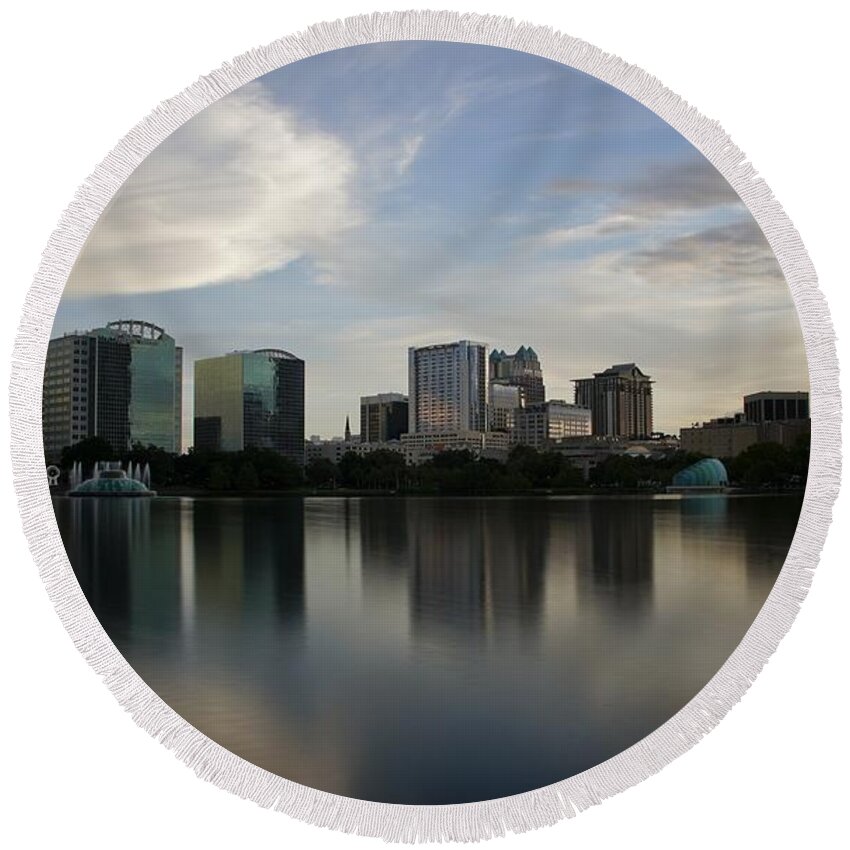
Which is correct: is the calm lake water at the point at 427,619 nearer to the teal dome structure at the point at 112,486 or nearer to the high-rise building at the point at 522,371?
the teal dome structure at the point at 112,486

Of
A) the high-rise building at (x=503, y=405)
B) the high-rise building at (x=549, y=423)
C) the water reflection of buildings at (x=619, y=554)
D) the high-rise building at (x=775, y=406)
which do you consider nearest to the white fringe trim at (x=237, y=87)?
the high-rise building at (x=775, y=406)

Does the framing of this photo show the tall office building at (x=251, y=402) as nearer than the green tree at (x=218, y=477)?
Yes

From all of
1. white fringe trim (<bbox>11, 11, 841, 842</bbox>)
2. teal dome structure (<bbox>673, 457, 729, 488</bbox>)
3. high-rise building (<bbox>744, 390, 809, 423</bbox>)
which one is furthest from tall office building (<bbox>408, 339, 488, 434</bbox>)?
white fringe trim (<bbox>11, 11, 841, 842</bbox>)

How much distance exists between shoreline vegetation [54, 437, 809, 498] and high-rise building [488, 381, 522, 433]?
0.07 m

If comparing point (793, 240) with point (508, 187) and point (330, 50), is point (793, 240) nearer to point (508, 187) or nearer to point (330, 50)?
point (508, 187)

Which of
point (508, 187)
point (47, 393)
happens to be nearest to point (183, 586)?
point (47, 393)

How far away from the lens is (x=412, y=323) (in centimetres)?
254

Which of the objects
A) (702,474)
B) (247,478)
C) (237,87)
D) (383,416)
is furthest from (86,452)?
(702,474)

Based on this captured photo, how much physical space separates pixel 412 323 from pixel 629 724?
3.58ft

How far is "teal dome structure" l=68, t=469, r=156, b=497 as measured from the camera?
2635 mm

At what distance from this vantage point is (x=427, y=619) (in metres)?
2.50

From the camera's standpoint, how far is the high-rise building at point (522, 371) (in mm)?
2533

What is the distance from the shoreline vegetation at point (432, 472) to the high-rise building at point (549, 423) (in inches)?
1.2

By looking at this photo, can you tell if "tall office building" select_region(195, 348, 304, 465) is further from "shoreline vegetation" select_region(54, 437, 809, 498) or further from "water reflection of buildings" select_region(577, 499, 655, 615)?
"water reflection of buildings" select_region(577, 499, 655, 615)
